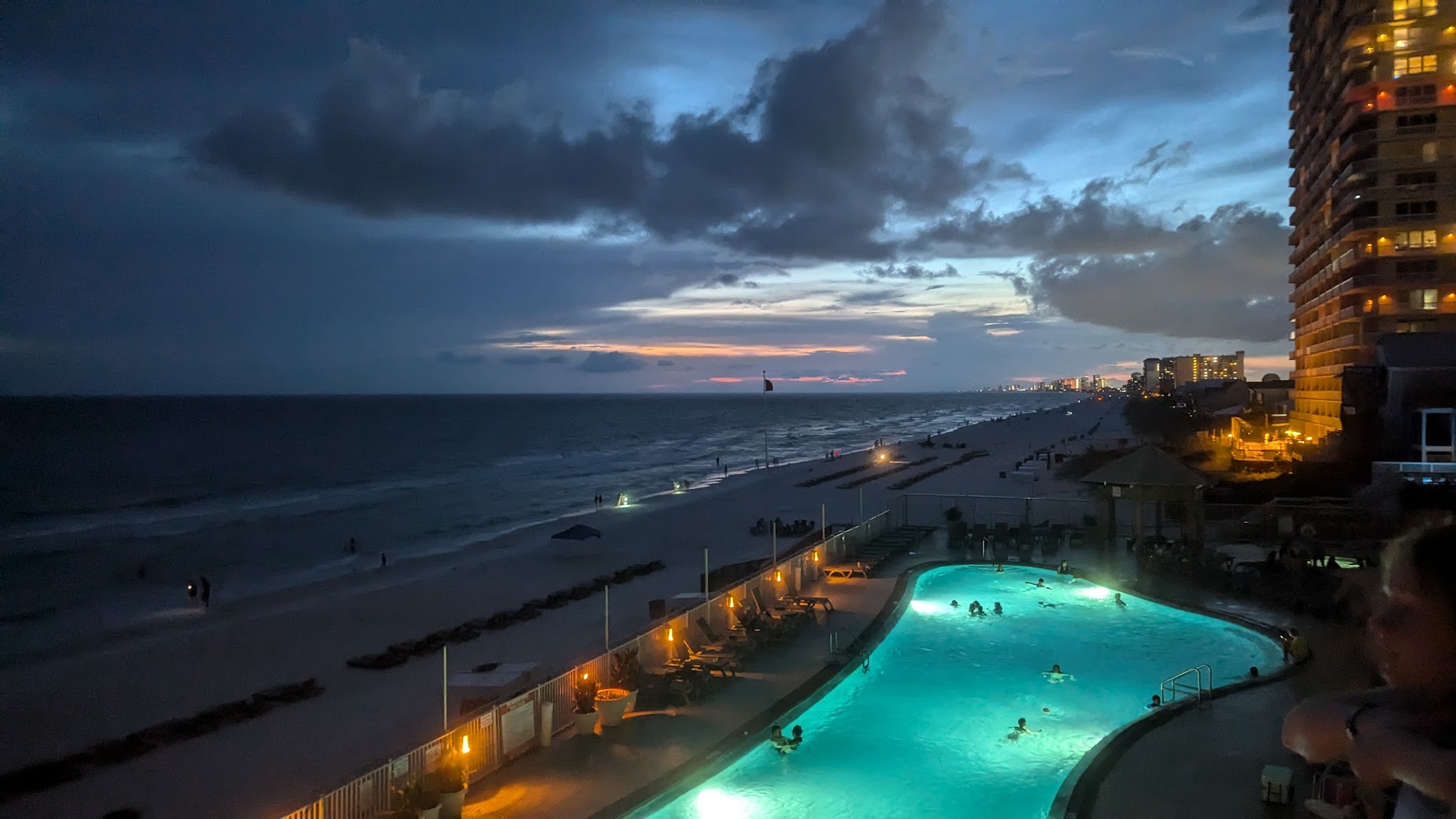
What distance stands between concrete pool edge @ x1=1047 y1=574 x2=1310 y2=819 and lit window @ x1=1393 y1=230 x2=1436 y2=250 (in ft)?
139

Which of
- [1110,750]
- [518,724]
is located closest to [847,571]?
[1110,750]

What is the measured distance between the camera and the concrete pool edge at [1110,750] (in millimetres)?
8773

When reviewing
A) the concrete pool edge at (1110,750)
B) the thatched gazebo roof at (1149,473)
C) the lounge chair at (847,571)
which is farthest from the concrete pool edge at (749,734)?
the thatched gazebo roof at (1149,473)

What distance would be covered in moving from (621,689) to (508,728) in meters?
2.16

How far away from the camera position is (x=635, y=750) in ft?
35.9

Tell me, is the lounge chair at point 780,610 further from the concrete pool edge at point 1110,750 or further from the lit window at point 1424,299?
→ the lit window at point 1424,299

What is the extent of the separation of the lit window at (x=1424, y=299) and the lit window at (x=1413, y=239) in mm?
2425

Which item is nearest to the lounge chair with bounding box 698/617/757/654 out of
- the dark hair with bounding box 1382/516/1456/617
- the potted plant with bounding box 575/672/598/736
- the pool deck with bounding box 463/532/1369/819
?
the pool deck with bounding box 463/532/1369/819

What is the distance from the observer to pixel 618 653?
12984mm

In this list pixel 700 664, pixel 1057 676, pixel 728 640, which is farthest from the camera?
pixel 728 640

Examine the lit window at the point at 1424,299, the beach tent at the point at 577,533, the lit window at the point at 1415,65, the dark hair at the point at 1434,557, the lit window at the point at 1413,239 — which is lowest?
the beach tent at the point at 577,533

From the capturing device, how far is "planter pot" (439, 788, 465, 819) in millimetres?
9008

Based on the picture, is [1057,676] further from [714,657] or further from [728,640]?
[714,657]

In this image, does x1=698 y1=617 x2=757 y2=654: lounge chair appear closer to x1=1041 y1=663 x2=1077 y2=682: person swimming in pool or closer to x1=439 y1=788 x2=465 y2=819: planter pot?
x1=1041 y1=663 x2=1077 y2=682: person swimming in pool
